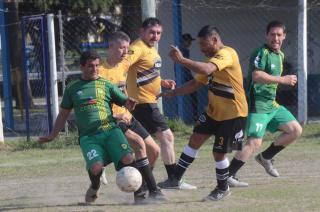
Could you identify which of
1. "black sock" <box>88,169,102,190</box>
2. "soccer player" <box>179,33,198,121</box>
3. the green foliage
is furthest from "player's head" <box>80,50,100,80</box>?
the green foliage

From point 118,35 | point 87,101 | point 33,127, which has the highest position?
point 118,35

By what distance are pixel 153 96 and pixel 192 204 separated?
1498mm

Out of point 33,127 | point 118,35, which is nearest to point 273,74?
point 118,35

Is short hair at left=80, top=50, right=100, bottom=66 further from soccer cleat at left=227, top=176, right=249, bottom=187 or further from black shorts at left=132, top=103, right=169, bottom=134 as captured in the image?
soccer cleat at left=227, top=176, right=249, bottom=187

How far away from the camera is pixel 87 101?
818 cm

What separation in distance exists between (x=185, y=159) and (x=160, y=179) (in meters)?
1.33

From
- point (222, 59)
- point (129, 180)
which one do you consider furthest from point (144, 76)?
point (129, 180)

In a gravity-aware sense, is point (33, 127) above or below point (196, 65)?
below

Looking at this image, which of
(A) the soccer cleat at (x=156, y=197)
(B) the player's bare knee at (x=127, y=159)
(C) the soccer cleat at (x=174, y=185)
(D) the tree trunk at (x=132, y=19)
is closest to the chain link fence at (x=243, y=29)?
(D) the tree trunk at (x=132, y=19)

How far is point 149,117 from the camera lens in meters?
9.20

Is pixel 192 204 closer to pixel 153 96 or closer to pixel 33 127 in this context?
pixel 153 96

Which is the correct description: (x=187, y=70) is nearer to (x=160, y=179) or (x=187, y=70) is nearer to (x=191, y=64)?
(x=160, y=179)

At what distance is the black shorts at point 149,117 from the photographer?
9.17 metres

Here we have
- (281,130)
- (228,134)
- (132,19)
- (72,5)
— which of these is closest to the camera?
(228,134)
